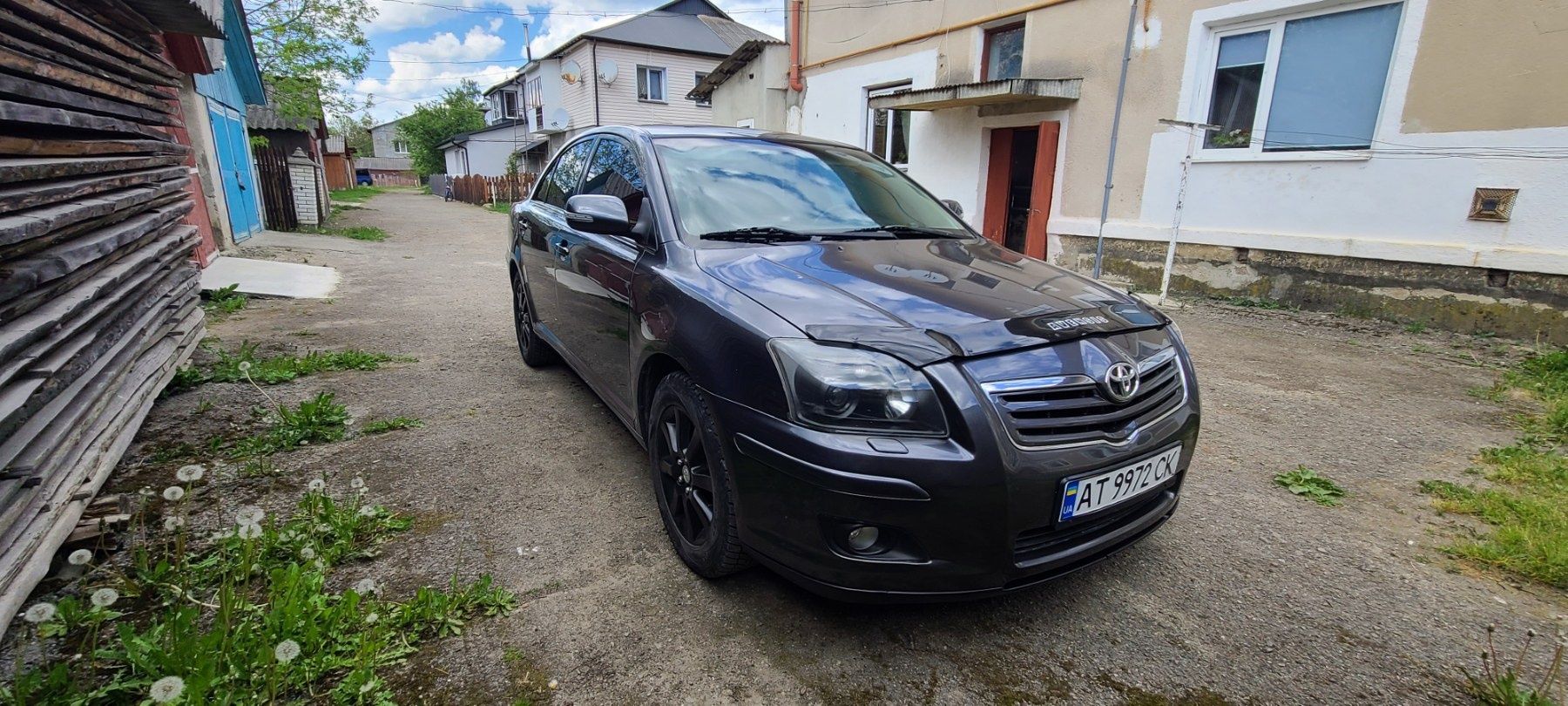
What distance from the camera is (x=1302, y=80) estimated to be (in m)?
6.58

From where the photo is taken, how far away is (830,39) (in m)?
11.9

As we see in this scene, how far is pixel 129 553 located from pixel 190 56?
827 centimetres

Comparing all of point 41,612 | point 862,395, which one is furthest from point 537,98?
point 862,395

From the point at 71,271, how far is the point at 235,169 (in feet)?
37.2

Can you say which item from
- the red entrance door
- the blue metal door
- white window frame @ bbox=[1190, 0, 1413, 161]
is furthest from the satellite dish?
white window frame @ bbox=[1190, 0, 1413, 161]

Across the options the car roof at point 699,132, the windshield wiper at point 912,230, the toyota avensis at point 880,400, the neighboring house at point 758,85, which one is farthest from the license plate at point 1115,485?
the neighboring house at point 758,85

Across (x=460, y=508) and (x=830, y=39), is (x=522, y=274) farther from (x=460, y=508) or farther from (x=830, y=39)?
(x=830, y=39)

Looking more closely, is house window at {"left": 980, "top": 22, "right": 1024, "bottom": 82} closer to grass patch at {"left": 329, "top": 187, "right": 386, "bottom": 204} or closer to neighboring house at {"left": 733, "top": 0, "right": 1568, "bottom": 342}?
neighboring house at {"left": 733, "top": 0, "right": 1568, "bottom": 342}

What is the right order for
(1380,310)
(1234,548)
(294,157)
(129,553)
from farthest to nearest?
1. (294,157)
2. (1380,310)
3. (1234,548)
4. (129,553)

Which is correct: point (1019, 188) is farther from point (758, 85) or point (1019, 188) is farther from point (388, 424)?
point (388, 424)

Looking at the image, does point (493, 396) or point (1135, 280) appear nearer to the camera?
point (493, 396)

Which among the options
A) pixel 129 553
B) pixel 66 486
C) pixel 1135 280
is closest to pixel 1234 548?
pixel 129 553

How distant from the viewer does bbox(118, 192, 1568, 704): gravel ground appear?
1.86m

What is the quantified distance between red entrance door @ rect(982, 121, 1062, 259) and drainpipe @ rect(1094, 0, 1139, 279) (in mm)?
746
